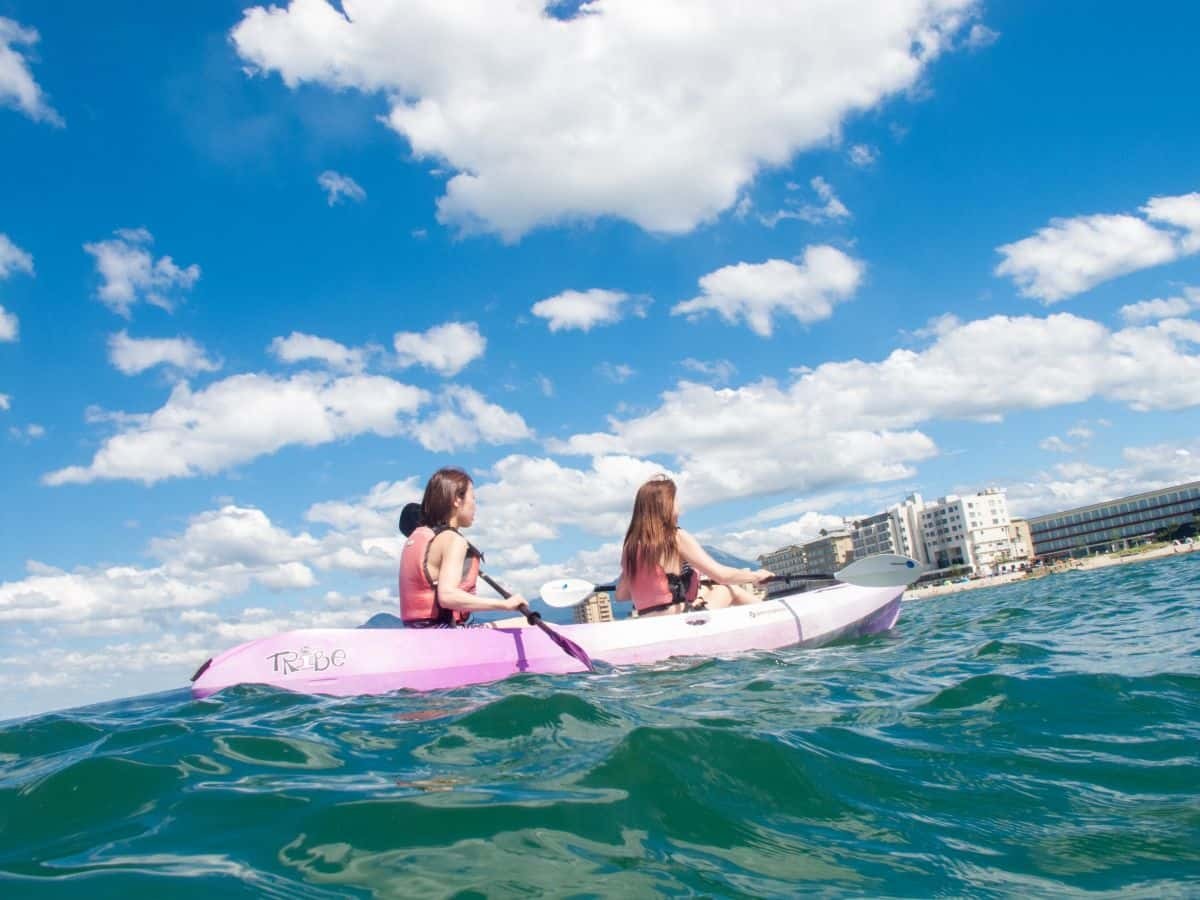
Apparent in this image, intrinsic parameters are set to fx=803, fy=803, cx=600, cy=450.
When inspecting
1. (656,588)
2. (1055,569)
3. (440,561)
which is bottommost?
(1055,569)

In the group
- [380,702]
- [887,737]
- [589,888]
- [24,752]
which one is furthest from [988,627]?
[24,752]

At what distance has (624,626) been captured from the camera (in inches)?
325

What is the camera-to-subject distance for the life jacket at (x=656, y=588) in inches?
353

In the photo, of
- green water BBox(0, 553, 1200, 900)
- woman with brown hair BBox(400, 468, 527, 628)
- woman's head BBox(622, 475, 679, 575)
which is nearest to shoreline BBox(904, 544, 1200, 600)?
woman's head BBox(622, 475, 679, 575)

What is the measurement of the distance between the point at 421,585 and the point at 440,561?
0.49 m

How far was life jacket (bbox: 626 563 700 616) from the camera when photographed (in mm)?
8969

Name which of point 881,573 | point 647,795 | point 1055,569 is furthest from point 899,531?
point 647,795

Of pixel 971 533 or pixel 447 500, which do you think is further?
pixel 971 533

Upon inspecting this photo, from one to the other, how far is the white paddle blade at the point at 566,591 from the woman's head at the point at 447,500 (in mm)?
2552

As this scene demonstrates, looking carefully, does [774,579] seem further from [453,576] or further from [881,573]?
[453,576]

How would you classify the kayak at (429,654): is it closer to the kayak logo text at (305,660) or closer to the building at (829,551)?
the kayak logo text at (305,660)

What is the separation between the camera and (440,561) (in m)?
7.38

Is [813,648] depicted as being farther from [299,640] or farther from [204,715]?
[204,715]

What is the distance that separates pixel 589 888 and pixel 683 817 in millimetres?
762
